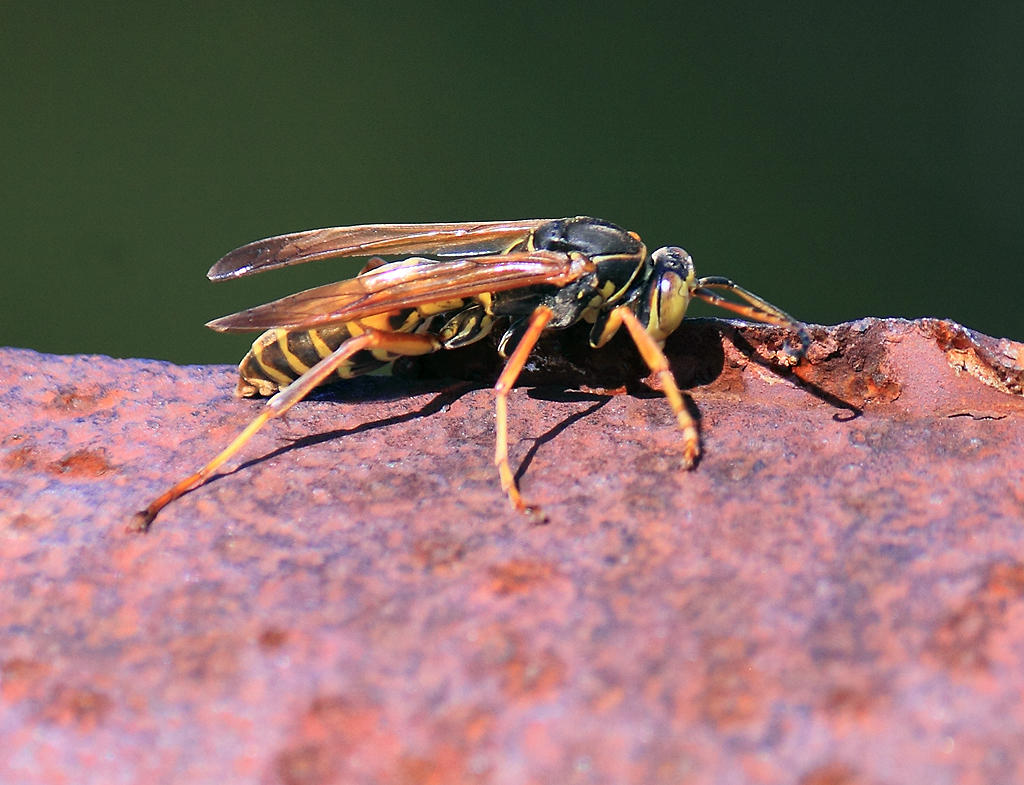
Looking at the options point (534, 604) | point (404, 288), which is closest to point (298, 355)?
point (404, 288)

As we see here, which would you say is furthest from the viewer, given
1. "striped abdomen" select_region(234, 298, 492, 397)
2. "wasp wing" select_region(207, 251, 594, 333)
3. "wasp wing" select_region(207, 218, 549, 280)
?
"wasp wing" select_region(207, 218, 549, 280)

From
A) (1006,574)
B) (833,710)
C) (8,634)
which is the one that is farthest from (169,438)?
(1006,574)

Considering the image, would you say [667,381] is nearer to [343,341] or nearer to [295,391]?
[295,391]

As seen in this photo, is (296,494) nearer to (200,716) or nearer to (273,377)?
(200,716)

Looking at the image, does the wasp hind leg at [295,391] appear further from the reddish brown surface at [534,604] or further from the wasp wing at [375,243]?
the wasp wing at [375,243]

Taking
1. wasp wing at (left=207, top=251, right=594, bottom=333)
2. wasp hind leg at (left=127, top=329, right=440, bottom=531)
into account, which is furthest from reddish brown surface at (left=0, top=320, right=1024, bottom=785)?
wasp wing at (left=207, top=251, right=594, bottom=333)

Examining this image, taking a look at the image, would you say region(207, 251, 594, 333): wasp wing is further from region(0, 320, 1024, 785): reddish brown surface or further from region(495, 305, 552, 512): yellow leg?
region(0, 320, 1024, 785): reddish brown surface

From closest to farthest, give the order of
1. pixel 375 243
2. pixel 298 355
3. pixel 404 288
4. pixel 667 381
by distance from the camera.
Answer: pixel 667 381, pixel 404 288, pixel 298 355, pixel 375 243
